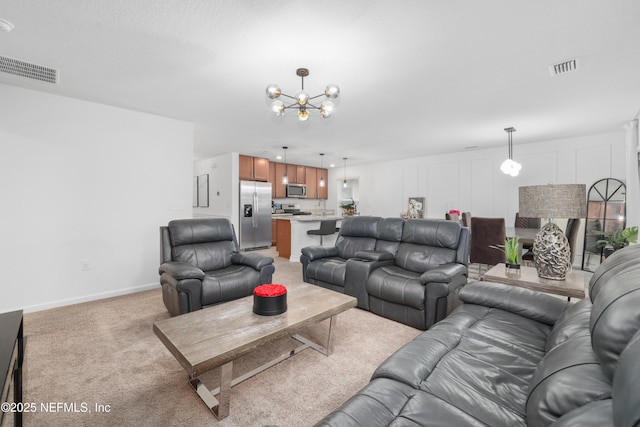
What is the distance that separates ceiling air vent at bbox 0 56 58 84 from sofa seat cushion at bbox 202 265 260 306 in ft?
8.04

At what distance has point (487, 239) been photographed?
13.7ft

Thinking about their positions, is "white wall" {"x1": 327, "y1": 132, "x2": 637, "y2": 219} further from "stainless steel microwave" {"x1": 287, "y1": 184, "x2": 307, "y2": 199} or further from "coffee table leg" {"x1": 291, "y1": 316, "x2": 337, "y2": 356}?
"coffee table leg" {"x1": 291, "y1": 316, "x2": 337, "y2": 356}

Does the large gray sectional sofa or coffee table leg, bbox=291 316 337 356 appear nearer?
the large gray sectional sofa

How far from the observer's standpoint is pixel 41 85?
9.80ft

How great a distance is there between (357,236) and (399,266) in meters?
0.78

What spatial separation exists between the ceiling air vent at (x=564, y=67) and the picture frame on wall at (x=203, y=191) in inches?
277

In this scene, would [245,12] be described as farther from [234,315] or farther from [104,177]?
[104,177]

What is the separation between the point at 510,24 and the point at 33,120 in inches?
184

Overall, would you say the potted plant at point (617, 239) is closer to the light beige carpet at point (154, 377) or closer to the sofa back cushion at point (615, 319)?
the light beige carpet at point (154, 377)

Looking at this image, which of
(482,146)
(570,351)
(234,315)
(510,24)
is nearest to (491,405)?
(570,351)

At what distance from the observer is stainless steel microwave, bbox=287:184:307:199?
323 inches

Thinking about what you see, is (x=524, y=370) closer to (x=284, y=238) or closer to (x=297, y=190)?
(x=284, y=238)

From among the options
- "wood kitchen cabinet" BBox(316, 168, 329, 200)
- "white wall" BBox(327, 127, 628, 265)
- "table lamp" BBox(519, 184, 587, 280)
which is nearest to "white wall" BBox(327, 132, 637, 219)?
"white wall" BBox(327, 127, 628, 265)

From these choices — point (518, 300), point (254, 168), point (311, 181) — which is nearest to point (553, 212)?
point (518, 300)
